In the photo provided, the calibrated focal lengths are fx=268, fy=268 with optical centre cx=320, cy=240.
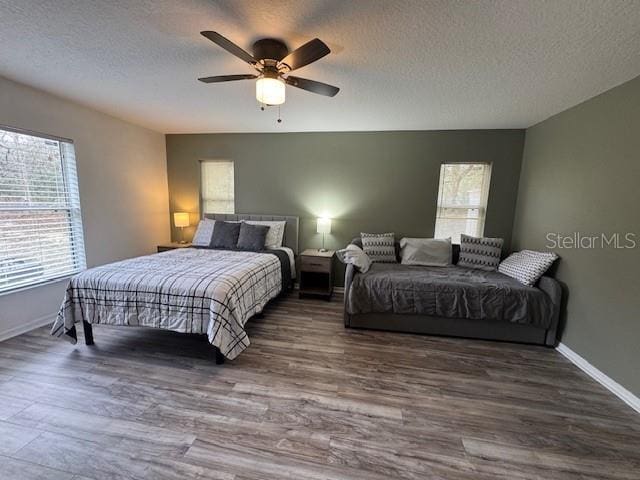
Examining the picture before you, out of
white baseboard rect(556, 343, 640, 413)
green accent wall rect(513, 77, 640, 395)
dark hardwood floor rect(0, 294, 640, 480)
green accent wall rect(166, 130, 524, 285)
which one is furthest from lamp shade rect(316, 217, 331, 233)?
white baseboard rect(556, 343, 640, 413)

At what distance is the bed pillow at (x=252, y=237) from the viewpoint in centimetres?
372

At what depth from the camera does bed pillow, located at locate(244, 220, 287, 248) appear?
3.95 m

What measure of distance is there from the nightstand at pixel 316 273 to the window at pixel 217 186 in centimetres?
165

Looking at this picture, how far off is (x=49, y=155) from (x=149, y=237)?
1.59 metres

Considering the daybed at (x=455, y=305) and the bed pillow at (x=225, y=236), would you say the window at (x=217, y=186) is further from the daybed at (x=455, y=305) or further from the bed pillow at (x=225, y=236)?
the daybed at (x=455, y=305)

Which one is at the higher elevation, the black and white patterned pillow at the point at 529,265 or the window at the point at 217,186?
the window at the point at 217,186

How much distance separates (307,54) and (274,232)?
105 inches

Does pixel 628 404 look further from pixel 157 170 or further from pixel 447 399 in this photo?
pixel 157 170

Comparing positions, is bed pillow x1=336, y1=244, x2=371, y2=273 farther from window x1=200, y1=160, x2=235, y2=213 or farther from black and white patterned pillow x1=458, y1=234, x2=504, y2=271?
window x1=200, y1=160, x2=235, y2=213

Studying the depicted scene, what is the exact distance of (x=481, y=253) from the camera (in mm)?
3400

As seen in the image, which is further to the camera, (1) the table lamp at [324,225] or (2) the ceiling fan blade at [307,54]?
(1) the table lamp at [324,225]

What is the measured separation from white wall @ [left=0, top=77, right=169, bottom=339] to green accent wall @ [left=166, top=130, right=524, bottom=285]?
17.5 inches

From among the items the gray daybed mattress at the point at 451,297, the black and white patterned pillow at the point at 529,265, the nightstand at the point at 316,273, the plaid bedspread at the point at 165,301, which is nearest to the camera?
the plaid bedspread at the point at 165,301

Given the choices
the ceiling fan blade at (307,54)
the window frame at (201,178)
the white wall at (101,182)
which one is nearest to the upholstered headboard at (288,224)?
the window frame at (201,178)
